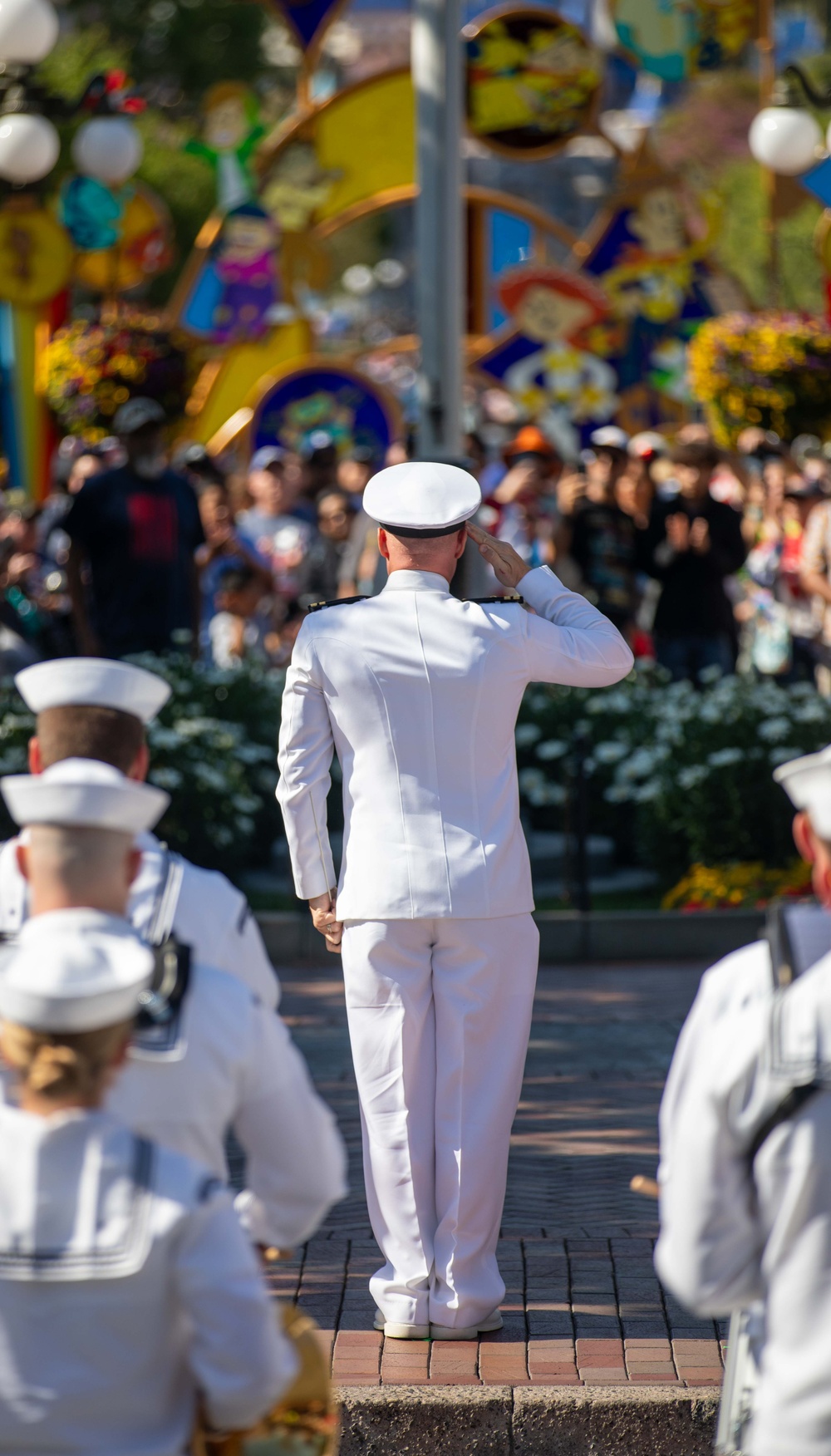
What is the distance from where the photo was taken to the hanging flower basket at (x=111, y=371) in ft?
52.3

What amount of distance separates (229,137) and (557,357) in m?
4.44

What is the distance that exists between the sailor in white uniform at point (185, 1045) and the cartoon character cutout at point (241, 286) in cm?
1780

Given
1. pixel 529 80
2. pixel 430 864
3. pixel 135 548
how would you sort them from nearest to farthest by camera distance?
1. pixel 430 864
2. pixel 135 548
3. pixel 529 80

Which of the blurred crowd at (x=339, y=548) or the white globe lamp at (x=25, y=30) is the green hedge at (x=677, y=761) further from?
the white globe lamp at (x=25, y=30)

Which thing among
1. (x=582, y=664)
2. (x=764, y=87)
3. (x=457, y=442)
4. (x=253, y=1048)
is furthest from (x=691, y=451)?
(x=764, y=87)

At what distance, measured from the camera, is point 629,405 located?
2020 centimetres

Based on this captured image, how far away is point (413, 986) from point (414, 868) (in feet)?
0.94

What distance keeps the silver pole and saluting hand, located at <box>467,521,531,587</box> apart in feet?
15.5

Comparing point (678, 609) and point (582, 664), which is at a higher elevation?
point (582, 664)

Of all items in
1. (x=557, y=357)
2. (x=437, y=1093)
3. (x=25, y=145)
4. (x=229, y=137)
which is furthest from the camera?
(x=229, y=137)

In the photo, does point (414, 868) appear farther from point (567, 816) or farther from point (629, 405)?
point (629, 405)

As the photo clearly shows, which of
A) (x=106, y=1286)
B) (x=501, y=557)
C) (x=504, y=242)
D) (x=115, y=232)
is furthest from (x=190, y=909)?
(x=504, y=242)

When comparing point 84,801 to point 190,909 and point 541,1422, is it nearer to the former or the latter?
point 190,909

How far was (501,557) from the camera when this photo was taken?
4.75 meters
